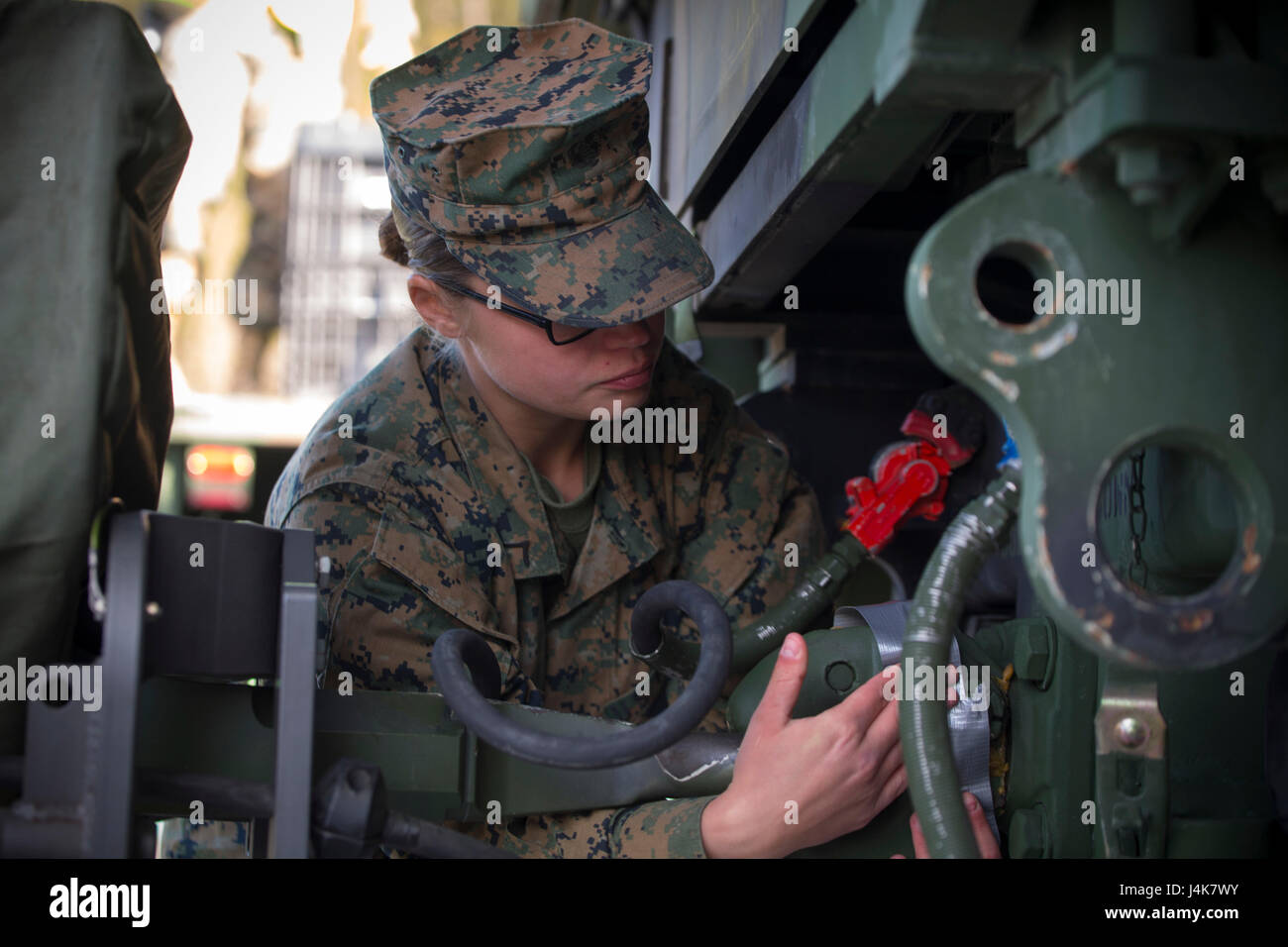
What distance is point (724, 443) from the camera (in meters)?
1.87

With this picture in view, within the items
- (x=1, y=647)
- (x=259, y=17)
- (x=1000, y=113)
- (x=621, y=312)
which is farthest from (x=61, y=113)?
(x=259, y=17)

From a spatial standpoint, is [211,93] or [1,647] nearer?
[1,647]

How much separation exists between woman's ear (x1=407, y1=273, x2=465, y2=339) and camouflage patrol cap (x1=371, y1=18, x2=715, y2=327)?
0.38 feet

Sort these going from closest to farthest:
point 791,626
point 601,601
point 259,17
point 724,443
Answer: point 791,626 < point 601,601 < point 724,443 < point 259,17

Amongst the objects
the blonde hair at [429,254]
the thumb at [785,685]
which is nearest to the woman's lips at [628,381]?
the blonde hair at [429,254]

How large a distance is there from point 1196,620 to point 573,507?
108 centimetres

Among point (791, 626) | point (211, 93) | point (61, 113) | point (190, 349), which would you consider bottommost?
point (791, 626)

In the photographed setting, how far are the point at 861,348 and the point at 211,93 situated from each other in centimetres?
1246

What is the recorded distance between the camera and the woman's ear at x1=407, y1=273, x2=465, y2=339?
162 centimetres

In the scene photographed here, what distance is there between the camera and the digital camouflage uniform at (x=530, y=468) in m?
1.40

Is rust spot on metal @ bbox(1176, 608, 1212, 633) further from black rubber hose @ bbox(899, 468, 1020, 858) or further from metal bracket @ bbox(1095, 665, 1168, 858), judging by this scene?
metal bracket @ bbox(1095, 665, 1168, 858)

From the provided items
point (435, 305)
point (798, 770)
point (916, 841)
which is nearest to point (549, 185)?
point (435, 305)

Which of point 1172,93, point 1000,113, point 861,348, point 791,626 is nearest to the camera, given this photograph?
point 1172,93

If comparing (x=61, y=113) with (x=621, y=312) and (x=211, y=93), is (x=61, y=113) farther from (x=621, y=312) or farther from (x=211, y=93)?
(x=211, y=93)
